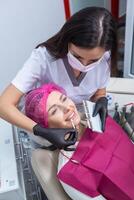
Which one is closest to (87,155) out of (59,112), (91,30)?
(59,112)

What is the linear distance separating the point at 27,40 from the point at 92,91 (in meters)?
0.81

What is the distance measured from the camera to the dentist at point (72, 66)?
1.16 meters

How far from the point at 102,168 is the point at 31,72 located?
1.72ft

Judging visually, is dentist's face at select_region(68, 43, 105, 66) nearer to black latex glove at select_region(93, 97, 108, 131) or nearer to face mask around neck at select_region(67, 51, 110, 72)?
face mask around neck at select_region(67, 51, 110, 72)

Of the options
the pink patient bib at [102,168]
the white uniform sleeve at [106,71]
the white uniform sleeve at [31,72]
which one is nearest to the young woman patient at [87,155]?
the pink patient bib at [102,168]

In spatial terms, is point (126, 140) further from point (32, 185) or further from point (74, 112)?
point (32, 185)

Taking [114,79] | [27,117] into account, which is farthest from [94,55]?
[114,79]

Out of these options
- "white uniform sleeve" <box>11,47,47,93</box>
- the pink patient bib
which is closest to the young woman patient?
the pink patient bib

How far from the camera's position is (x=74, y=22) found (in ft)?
3.94

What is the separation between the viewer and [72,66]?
1.35 metres

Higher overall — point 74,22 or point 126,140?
point 74,22

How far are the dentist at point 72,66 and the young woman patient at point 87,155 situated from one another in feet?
0.18

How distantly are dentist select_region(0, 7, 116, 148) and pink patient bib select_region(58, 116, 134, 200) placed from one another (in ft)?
0.25

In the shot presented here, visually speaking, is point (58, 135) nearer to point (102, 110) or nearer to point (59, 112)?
point (59, 112)
